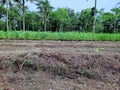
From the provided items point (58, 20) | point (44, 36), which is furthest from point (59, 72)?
point (58, 20)

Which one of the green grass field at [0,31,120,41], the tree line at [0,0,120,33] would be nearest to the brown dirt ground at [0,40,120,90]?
the green grass field at [0,31,120,41]

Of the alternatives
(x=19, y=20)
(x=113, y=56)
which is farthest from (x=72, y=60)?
(x=19, y=20)

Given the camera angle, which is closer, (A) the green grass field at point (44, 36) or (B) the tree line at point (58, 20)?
(A) the green grass field at point (44, 36)

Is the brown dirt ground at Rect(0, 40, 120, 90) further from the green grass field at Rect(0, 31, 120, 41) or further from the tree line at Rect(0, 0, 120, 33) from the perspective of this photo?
the tree line at Rect(0, 0, 120, 33)

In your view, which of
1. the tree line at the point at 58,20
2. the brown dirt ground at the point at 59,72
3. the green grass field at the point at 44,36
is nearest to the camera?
the brown dirt ground at the point at 59,72

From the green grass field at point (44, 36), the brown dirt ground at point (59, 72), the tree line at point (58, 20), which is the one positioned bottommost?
the brown dirt ground at point (59, 72)

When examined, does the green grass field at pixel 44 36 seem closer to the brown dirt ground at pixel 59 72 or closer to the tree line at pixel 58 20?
the brown dirt ground at pixel 59 72

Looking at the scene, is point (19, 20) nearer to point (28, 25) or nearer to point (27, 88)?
point (28, 25)

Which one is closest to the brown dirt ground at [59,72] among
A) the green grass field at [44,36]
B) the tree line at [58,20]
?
the green grass field at [44,36]

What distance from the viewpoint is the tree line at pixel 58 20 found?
38.2 metres

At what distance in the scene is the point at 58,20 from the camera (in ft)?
144

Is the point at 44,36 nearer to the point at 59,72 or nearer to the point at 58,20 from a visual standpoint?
the point at 59,72

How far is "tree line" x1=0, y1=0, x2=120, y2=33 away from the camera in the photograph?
3825cm

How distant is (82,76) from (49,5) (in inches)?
1303
